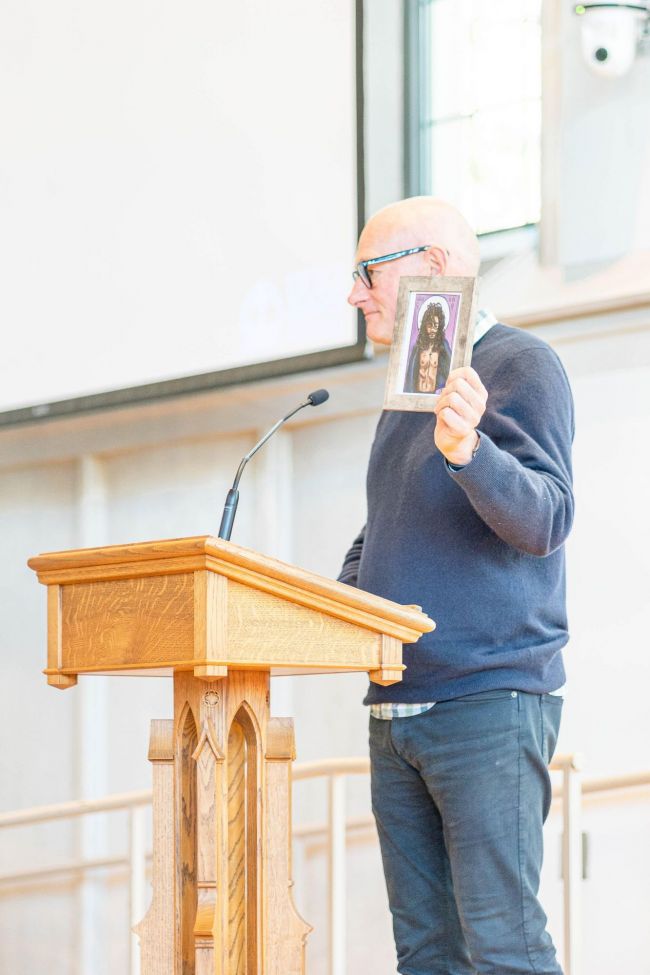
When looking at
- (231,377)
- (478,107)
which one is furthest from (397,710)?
(478,107)

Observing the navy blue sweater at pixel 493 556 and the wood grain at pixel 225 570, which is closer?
the wood grain at pixel 225 570

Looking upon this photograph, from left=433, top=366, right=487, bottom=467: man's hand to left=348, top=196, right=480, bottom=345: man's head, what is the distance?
16.4 inches

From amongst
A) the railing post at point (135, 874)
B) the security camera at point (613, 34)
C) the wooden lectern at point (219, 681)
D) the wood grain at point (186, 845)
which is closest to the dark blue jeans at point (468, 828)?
the wooden lectern at point (219, 681)

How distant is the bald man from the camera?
69.7 inches

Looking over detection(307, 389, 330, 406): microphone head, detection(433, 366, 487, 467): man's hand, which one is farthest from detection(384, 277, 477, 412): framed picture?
detection(307, 389, 330, 406): microphone head

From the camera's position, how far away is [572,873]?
2.57 meters

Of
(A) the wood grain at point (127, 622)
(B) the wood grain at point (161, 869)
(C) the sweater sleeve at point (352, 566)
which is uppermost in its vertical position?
(C) the sweater sleeve at point (352, 566)

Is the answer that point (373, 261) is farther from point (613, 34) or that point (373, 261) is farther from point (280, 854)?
point (613, 34)

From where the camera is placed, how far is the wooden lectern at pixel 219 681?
1.56m

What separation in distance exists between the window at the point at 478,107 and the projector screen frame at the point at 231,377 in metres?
0.22

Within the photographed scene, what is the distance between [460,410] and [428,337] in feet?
0.46

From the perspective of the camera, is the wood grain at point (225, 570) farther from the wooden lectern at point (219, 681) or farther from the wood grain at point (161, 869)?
the wood grain at point (161, 869)

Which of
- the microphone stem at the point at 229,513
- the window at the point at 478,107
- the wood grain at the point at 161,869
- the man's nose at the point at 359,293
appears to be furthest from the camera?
the window at the point at 478,107

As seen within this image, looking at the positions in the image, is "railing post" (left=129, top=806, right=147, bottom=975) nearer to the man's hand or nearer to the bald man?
the bald man
